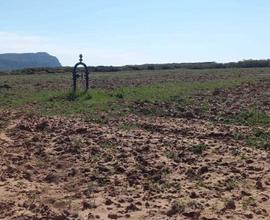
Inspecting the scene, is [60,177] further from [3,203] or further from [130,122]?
[130,122]

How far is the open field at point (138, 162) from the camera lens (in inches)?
321

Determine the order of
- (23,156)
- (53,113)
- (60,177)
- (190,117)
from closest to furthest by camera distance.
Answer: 1. (60,177)
2. (23,156)
3. (190,117)
4. (53,113)

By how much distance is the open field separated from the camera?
8156mm

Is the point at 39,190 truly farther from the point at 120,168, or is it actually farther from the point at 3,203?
the point at 120,168

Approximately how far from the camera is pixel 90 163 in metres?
10.7

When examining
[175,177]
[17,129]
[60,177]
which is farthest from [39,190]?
[17,129]

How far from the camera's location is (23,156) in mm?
11672

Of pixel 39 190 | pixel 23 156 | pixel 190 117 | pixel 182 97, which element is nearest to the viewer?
pixel 39 190

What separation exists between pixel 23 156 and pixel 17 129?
11.7 feet

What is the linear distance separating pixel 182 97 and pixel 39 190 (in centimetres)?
1270

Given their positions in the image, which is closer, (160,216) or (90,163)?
(160,216)

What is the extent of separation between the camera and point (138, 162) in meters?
10.7

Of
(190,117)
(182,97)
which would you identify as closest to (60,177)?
(190,117)

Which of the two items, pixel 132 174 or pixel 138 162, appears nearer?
pixel 132 174
